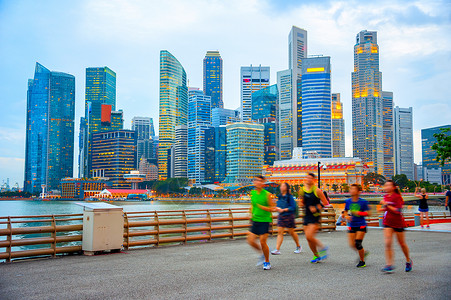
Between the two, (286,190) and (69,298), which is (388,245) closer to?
(286,190)

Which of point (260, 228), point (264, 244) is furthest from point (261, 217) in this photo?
point (264, 244)

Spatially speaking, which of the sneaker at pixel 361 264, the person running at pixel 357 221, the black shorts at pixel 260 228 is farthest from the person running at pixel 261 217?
the sneaker at pixel 361 264

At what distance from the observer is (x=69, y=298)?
7020 millimetres

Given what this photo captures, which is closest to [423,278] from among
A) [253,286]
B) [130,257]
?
[253,286]

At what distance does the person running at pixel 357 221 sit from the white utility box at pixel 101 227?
→ 673 cm

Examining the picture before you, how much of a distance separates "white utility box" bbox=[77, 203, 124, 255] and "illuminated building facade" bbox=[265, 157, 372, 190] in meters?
164

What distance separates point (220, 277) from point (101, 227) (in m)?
4.93

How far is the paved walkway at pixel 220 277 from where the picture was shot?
723cm

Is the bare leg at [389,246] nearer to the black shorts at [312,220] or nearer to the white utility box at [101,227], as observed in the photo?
the black shorts at [312,220]

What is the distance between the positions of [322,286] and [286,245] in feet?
22.6

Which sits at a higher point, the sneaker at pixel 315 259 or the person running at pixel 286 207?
the person running at pixel 286 207

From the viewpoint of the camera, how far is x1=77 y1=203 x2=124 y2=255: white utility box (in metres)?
12.0

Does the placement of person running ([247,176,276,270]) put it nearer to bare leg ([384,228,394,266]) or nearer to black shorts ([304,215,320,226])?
black shorts ([304,215,320,226])

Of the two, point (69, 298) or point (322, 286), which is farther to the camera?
point (322, 286)
